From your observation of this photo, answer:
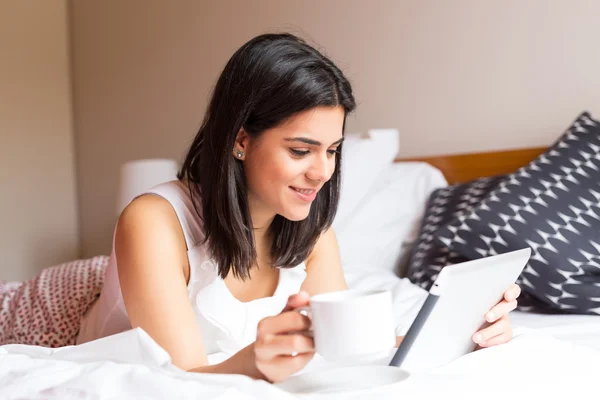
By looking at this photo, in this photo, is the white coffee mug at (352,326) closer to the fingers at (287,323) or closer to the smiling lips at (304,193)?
the fingers at (287,323)

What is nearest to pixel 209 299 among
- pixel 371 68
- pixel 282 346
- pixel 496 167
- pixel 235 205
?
pixel 235 205

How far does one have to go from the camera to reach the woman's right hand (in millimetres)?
862

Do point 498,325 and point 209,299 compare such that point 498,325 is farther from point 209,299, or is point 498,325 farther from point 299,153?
point 209,299

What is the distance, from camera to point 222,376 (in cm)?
85

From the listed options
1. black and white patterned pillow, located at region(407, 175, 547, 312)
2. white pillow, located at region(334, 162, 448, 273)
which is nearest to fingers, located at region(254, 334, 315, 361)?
black and white patterned pillow, located at region(407, 175, 547, 312)

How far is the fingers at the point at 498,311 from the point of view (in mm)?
1084

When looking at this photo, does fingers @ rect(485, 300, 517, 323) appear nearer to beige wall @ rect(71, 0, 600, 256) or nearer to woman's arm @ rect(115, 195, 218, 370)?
woman's arm @ rect(115, 195, 218, 370)

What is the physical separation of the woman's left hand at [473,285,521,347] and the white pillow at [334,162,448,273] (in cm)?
109

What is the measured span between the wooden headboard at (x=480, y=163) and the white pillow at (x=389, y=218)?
2.0 inches

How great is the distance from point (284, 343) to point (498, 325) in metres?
0.39

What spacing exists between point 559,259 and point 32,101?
2.90m

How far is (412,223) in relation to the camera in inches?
91.9

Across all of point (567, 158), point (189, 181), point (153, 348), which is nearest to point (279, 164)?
point (189, 181)

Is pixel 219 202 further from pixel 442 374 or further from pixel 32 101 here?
pixel 32 101
